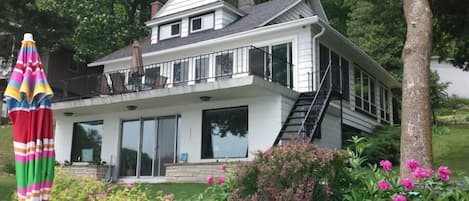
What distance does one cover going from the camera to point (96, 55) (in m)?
28.2

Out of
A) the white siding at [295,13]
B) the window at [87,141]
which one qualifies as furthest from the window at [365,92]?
the window at [87,141]

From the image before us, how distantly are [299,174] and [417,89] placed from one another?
4016 millimetres

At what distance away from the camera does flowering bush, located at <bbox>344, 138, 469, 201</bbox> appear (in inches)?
174

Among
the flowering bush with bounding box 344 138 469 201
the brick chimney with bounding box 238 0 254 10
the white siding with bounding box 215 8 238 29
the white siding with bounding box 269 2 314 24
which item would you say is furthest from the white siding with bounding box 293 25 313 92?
the flowering bush with bounding box 344 138 469 201

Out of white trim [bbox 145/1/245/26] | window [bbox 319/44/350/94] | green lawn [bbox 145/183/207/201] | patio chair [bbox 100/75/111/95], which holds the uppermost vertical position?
white trim [bbox 145/1/245/26]

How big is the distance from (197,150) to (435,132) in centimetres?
1198

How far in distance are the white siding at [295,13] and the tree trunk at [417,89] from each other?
9095 mm

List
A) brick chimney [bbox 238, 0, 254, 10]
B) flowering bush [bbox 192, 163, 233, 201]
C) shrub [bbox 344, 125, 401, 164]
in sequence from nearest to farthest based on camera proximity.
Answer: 1. flowering bush [bbox 192, 163, 233, 201]
2. shrub [bbox 344, 125, 401, 164]
3. brick chimney [bbox 238, 0, 254, 10]

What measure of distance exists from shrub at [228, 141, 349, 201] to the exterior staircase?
285 inches

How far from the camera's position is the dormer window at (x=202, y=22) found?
1890 cm

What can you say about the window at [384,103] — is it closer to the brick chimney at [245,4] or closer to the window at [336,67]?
the window at [336,67]

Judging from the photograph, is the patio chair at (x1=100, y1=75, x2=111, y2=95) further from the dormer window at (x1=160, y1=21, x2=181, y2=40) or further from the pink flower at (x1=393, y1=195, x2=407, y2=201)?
the pink flower at (x1=393, y1=195, x2=407, y2=201)

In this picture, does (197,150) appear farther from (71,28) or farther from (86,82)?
(71,28)

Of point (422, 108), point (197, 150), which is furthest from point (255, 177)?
point (197, 150)
